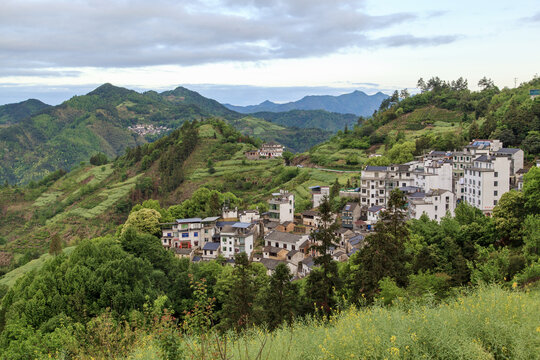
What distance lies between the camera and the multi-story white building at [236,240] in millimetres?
32094

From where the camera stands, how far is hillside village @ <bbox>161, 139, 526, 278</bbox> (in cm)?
2842

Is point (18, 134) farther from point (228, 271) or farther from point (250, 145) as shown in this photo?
point (228, 271)

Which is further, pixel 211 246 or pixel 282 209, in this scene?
pixel 282 209

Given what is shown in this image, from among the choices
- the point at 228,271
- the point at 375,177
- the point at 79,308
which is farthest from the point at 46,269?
the point at 375,177

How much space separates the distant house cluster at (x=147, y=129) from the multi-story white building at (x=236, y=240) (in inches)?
5929

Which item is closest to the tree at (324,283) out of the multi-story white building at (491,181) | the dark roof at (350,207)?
the multi-story white building at (491,181)

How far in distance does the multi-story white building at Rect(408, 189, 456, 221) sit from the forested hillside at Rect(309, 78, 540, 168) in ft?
42.5

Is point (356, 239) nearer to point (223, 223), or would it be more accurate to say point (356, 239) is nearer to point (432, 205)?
point (432, 205)

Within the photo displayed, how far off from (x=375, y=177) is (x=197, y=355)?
102 ft

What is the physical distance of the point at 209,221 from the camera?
117 feet

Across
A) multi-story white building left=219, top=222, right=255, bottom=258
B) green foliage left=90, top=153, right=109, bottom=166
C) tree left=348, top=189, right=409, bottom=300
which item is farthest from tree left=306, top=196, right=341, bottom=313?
green foliage left=90, top=153, right=109, bottom=166

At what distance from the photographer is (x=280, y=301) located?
1501 centimetres

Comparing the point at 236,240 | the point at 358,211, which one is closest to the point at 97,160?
the point at 236,240

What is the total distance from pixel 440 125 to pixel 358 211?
35.2 meters
